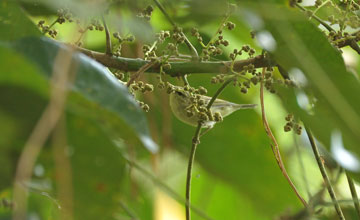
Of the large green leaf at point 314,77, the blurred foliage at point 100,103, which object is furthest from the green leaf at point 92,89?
the large green leaf at point 314,77

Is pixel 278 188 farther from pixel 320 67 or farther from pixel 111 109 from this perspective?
pixel 111 109

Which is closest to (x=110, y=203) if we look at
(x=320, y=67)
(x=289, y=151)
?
(x=320, y=67)

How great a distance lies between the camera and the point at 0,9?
1.07 meters

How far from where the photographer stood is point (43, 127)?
642mm

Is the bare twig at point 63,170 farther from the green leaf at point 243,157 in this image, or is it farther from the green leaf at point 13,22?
the green leaf at point 243,157

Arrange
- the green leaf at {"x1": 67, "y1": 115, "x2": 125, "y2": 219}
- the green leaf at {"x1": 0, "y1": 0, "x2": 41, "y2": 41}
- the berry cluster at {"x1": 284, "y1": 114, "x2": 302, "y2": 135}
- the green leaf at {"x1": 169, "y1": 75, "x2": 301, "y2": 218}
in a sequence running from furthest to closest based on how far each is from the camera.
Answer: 1. the green leaf at {"x1": 169, "y1": 75, "x2": 301, "y2": 218}
2. the berry cluster at {"x1": 284, "y1": 114, "x2": 302, "y2": 135}
3. the green leaf at {"x1": 0, "y1": 0, "x2": 41, "y2": 41}
4. the green leaf at {"x1": 67, "y1": 115, "x2": 125, "y2": 219}

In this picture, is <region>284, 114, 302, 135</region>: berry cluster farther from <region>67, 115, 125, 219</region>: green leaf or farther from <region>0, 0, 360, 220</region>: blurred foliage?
<region>67, 115, 125, 219</region>: green leaf

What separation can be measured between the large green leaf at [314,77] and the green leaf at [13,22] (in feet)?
1.39

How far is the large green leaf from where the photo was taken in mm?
788

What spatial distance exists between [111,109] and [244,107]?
137 centimetres

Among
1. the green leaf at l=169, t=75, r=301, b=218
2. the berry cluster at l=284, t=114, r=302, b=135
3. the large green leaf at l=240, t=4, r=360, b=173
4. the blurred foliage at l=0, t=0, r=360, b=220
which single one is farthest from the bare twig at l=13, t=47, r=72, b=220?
the green leaf at l=169, t=75, r=301, b=218

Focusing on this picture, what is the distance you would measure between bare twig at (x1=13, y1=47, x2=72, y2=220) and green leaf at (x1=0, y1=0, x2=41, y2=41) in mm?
360

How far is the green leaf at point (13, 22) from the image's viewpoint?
3.37 feet

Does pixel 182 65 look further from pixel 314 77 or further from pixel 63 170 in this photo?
pixel 63 170
